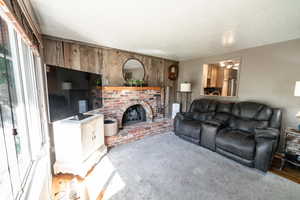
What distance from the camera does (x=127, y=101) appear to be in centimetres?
323

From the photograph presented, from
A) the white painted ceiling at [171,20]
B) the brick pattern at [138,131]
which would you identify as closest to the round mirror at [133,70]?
the white painted ceiling at [171,20]

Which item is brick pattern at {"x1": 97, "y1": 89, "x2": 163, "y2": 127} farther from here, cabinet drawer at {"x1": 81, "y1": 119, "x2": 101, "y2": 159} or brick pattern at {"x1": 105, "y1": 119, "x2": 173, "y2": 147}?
cabinet drawer at {"x1": 81, "y1": 119, "x2": 101, "y2": 159}

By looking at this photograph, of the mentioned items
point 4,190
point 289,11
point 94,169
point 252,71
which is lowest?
point 94,169

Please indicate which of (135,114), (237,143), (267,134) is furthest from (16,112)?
(267,134)

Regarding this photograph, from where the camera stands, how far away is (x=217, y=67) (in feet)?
16.4

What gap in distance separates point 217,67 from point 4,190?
19.6 feet

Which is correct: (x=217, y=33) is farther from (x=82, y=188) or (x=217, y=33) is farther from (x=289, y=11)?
(x=82, y=188)

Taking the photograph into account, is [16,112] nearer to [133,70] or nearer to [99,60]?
[99,60]

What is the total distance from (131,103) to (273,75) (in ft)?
10.9

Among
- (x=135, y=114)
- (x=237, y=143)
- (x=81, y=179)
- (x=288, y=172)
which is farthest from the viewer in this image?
(x=135, y=114)

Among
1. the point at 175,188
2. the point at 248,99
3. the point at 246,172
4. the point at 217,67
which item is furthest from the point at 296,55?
the point at 175,188

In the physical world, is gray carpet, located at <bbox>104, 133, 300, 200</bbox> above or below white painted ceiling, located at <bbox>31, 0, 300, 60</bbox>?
below

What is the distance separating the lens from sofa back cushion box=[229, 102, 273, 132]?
2407 millimetres

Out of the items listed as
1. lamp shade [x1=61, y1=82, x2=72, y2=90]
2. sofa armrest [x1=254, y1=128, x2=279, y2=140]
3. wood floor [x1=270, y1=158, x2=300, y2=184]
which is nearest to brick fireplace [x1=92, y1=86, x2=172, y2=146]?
lamp shade [x1=61, y1=82, x2=72, y2=90]
